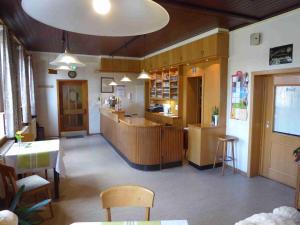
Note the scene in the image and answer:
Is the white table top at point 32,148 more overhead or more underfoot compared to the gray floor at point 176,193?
more overhead

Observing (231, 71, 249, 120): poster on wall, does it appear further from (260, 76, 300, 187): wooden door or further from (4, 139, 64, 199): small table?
(4, 139, 64, 199): small table

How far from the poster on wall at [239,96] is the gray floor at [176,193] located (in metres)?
1.24

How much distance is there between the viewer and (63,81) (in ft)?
26.1

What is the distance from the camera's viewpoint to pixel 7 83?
13.1 ft

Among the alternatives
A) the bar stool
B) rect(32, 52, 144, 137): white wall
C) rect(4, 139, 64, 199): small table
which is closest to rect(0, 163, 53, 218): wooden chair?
rect(4, 139, 64, 199): small table

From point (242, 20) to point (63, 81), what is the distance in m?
6.23

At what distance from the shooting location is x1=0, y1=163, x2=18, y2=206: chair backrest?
2.54m

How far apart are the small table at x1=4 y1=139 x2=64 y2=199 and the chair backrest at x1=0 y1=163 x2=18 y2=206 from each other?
1.72 ft

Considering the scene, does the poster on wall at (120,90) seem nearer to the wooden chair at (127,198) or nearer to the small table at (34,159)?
the small table at (34,159)

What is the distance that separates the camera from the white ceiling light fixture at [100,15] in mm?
781

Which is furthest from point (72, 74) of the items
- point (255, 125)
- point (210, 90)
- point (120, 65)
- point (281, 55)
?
point (281, 55)

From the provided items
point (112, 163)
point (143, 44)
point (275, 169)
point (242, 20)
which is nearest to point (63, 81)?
point (143, 44)

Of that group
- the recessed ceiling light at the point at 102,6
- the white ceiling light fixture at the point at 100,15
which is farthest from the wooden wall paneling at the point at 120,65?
the recessed ceiling light at the point at 102,6

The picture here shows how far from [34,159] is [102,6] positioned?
3.03 m
